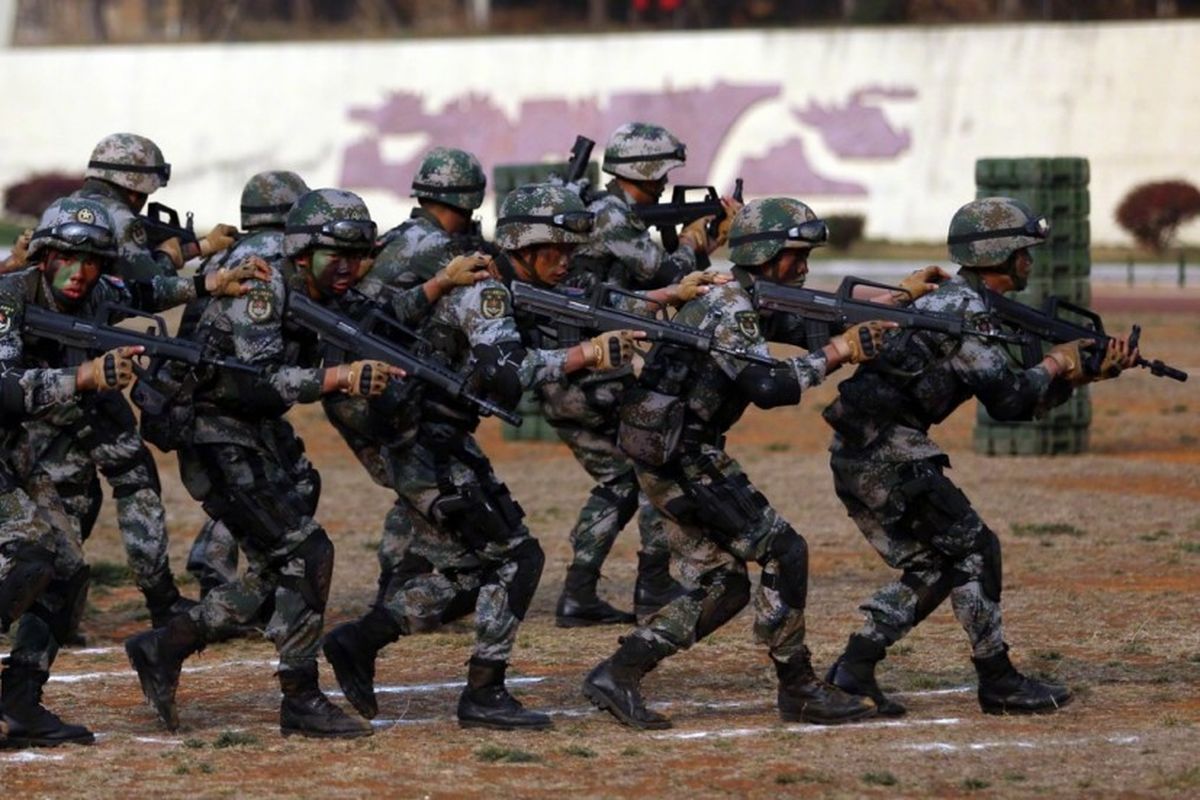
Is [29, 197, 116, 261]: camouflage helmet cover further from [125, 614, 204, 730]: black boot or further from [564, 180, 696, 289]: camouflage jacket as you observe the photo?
[564, 180, 696, 289]: camouflage jacket

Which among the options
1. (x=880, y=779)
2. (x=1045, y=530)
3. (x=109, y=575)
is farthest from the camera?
(x=1045, y=530)

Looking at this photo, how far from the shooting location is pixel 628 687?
9977 mm

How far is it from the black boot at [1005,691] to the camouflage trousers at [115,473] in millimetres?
3952

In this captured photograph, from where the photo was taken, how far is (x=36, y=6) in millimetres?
57188

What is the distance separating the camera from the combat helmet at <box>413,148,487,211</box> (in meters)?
11.1

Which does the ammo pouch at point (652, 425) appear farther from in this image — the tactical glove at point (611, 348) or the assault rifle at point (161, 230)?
the assault rifle at point (161, 230)

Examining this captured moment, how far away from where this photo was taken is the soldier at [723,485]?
32.0 feet

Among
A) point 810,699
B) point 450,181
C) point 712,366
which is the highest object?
point 450,181

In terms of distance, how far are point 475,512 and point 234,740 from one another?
4.17 feet

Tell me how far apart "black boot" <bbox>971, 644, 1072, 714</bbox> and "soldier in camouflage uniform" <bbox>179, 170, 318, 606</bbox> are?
10.2 ft

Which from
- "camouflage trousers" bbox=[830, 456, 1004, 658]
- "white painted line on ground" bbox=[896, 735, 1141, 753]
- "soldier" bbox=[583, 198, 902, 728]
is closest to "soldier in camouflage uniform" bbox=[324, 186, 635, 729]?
"soldier" bbox=[583, 198, 902, 728]

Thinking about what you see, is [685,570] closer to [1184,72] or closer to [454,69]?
[1184,72]

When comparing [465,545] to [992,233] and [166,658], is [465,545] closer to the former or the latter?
[166,658]

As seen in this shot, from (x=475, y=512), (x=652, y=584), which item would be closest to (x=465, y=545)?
(x=475, y=512)
